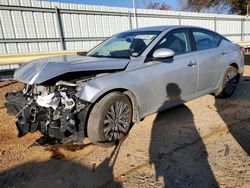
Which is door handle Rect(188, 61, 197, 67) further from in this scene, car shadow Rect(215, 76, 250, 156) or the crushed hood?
the crushed hood

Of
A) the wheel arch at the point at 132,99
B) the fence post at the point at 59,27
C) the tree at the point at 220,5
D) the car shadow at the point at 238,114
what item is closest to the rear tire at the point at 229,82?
the car shadow at the point at 238,114

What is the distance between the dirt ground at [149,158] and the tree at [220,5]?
1200 inches

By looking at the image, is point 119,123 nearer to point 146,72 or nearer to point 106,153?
point 106,153

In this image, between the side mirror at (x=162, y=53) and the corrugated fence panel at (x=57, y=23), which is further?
the corrugated fence panel at (x=57, y=23)

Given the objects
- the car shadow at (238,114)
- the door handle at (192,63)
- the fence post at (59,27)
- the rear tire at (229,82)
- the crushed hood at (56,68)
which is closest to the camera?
the crushed hood at (56,68)

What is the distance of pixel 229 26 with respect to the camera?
1881cm

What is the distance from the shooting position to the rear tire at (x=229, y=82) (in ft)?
17.5

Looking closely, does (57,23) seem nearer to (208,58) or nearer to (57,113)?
(208,58)

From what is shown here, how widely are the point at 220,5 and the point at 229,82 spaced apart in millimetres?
32357

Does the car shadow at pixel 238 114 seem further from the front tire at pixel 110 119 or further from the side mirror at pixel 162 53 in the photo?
the front tire at pixel 110 119

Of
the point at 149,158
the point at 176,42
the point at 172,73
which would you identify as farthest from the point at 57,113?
the point at 176,42

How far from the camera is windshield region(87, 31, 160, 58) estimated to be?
401 centimetres

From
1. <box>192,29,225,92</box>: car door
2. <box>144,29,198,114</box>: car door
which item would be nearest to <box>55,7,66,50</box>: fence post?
<box>192,29,225,92</box>: car door

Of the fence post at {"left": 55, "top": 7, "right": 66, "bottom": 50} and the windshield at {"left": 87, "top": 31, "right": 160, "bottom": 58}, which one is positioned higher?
the fence post at {"left": 55, "top": 7, "right": 66, "bottom": 50}
